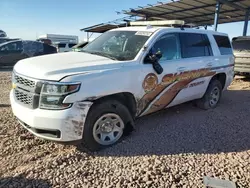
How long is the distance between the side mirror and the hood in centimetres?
61

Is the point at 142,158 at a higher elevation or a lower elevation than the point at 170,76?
lower

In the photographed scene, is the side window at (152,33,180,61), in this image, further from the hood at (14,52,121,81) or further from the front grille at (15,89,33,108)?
the front grille at (15,89,33,108)

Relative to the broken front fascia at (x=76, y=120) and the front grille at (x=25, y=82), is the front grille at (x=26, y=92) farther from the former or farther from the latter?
the broken front fascia at (x=76, y=120)

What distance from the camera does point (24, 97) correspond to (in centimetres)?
339

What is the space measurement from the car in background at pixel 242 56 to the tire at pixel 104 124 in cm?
815

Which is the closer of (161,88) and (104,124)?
(104,124)

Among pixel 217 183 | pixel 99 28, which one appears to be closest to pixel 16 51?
pixel 99 28

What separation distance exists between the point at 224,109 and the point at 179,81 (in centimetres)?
211

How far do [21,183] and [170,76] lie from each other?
300 centimetres

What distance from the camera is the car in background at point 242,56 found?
33.0 feet

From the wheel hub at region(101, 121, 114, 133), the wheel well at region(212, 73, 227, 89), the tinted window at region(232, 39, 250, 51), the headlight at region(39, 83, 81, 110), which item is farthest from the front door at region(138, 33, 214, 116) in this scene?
the tinted window at region(232, 39, 250, 51)

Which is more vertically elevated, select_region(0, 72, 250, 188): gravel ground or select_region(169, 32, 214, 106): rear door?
select_region(169, 32, 214, 106): rear door

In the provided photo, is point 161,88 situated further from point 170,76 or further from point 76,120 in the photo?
point 76,120

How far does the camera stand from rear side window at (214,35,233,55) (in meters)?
6.08
